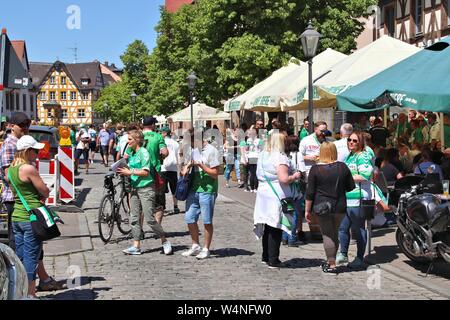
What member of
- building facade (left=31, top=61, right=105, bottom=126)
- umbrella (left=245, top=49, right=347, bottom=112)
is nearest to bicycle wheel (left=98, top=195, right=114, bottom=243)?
umbrella (left=245, top=49, right=347, bottom=112)

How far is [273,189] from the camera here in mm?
8594

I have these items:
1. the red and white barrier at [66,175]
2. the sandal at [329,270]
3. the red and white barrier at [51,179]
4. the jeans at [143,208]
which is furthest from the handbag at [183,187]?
the red and white barrier at [66,175]

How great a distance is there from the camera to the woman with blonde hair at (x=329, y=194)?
8172 mm

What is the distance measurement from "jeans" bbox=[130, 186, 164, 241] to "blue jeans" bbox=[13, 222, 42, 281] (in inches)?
110

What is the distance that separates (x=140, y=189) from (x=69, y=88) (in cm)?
11451

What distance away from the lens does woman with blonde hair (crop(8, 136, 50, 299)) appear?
664 cm

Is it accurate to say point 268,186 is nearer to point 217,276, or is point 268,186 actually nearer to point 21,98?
point 217,276

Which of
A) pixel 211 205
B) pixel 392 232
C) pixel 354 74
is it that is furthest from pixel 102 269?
pixel 354 74

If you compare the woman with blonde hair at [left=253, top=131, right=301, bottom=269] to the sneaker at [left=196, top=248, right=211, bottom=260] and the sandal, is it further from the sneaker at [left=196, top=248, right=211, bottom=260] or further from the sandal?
the sneaker at [left=196, top=248, right=211, bottom=260]

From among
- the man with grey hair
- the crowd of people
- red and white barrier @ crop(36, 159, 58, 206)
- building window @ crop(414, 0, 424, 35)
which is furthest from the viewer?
building window @ crop(414, 0, 424, 35)

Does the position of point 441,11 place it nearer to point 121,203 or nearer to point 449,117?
point 449,117

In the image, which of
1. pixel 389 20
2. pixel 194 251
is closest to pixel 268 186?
pixel 194 251

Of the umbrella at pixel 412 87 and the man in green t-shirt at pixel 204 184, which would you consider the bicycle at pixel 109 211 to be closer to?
the man in green t-shirt at pixel 204 184
